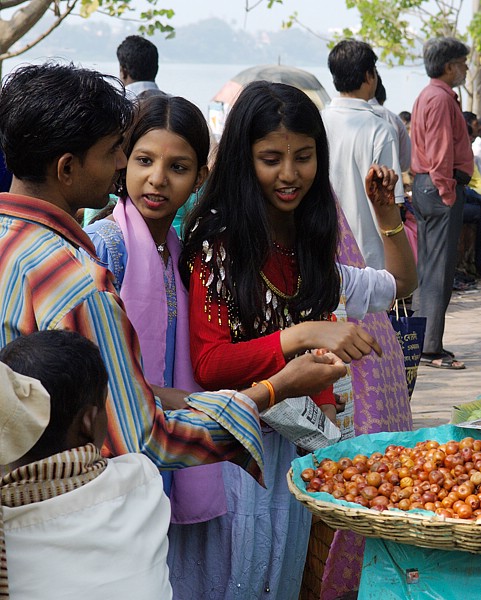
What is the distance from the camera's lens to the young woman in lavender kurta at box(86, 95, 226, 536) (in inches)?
109

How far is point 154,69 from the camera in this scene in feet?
23.4

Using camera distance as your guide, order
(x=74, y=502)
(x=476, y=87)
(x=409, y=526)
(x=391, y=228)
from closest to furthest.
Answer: (x=74, y=502)
(x=409, y=526)
(x=391, y=228)
(x=476, y=87)

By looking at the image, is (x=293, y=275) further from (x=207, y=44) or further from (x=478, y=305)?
(x=207, y=44)

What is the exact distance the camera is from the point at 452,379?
7.57 meters

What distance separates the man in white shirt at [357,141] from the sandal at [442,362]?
2010mm

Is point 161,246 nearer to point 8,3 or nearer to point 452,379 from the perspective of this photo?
point 8,3

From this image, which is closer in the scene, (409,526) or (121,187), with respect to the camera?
(409,526)

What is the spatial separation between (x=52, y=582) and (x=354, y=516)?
1.02m

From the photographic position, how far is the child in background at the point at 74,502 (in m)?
1.79

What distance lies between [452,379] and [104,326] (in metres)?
5.84

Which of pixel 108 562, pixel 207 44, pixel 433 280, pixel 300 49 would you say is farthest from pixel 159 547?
pixel 300 49

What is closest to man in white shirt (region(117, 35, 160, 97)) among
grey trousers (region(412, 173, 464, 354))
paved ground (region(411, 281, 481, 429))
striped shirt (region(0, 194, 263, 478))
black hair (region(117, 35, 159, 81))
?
black hair (region(117, 35, 159, 81))

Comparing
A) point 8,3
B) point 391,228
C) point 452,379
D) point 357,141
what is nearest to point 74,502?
point 391,228

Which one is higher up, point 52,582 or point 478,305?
point 52,582
